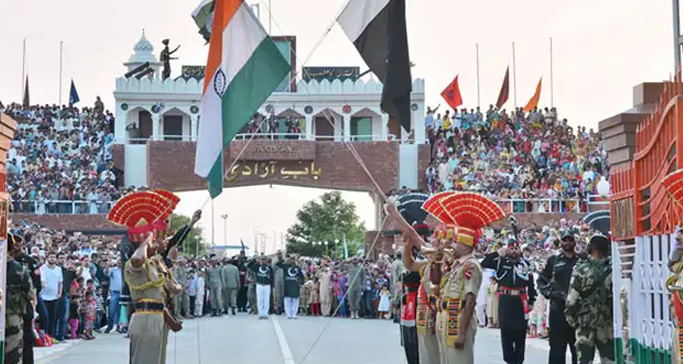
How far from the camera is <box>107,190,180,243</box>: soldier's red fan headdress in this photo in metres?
14.6

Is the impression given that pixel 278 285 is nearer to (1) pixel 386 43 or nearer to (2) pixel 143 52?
(1) pixel 386 43

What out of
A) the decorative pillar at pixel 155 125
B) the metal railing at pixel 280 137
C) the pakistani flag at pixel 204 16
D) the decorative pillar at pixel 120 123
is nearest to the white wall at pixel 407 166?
the metal railing at pixel 280 137

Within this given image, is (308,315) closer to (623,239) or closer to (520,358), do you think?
(520,358)

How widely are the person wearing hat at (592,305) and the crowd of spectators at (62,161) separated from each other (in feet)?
132

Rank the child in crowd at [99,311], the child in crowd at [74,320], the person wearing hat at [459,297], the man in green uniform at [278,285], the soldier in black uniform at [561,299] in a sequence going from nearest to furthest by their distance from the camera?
the person wearing hat at [459,297]
the soldier in black uniform at [561,299]
the child in crowd at [74,320]
the child in crowd at [99,311]
the man in green uniform at [278,285]

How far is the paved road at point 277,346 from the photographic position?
21875mm

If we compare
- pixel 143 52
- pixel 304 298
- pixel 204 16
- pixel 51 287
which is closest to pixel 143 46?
pixel 143 52

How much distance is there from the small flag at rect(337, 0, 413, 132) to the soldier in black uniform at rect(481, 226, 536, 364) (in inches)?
125

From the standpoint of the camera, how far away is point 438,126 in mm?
63156

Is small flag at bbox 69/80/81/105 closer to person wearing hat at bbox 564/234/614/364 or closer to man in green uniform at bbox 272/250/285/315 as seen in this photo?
man in green uniform at bbox 272/250/285/315

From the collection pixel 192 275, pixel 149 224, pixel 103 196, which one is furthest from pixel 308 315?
pixel 149 224

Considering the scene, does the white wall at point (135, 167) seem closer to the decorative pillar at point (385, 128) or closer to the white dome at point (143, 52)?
the decorative pillar at point (385, 128)

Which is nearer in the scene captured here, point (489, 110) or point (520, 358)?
point (520, 358)

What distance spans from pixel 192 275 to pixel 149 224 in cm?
2513
